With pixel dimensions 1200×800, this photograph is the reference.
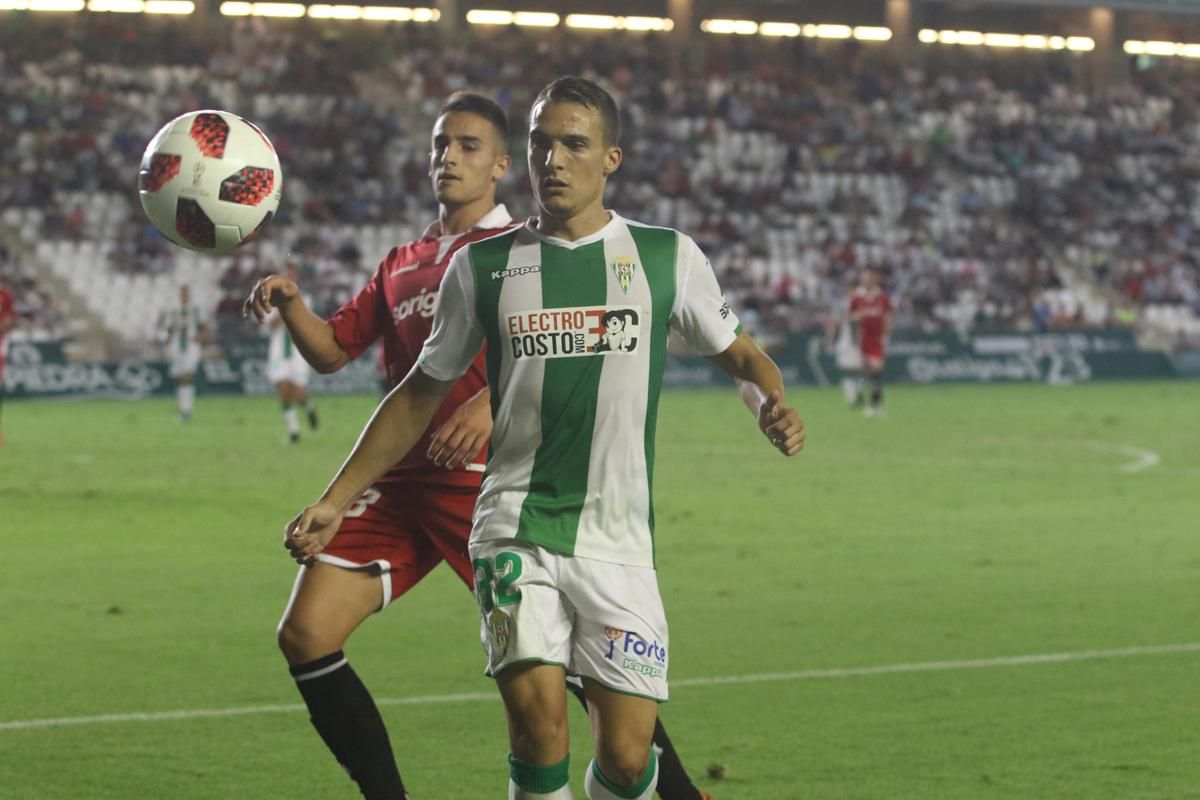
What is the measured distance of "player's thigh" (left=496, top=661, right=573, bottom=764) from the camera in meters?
4.44

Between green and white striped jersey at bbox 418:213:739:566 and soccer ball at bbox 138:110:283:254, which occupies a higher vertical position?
soccer ball at bbox 138:110:283:254

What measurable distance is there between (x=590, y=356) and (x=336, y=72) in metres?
39.5

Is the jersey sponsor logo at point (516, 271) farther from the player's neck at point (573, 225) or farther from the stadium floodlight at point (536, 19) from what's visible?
the stadium floodlight at point (536, 19)

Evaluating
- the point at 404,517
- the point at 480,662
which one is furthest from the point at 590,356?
the point at 480,662

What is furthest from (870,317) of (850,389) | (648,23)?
(648,23)

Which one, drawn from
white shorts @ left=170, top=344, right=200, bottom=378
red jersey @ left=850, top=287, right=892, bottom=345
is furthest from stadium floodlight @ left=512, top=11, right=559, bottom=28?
white shorts @ left=170, top=344, right=200, bottom=378

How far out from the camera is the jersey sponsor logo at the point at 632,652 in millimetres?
4430

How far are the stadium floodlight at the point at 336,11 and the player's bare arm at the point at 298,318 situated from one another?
133ft

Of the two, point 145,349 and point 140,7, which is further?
point 140,7

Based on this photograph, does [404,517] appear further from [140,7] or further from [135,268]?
[140,7]

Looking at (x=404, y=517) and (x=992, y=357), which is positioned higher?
(x=404, y=517)

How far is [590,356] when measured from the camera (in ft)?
14.9

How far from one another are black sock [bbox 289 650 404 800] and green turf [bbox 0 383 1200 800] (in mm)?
863

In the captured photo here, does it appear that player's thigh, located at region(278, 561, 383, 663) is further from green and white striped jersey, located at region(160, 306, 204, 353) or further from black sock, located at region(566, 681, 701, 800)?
green and white striped jersey, located at region(160, 306, 204, 353)
